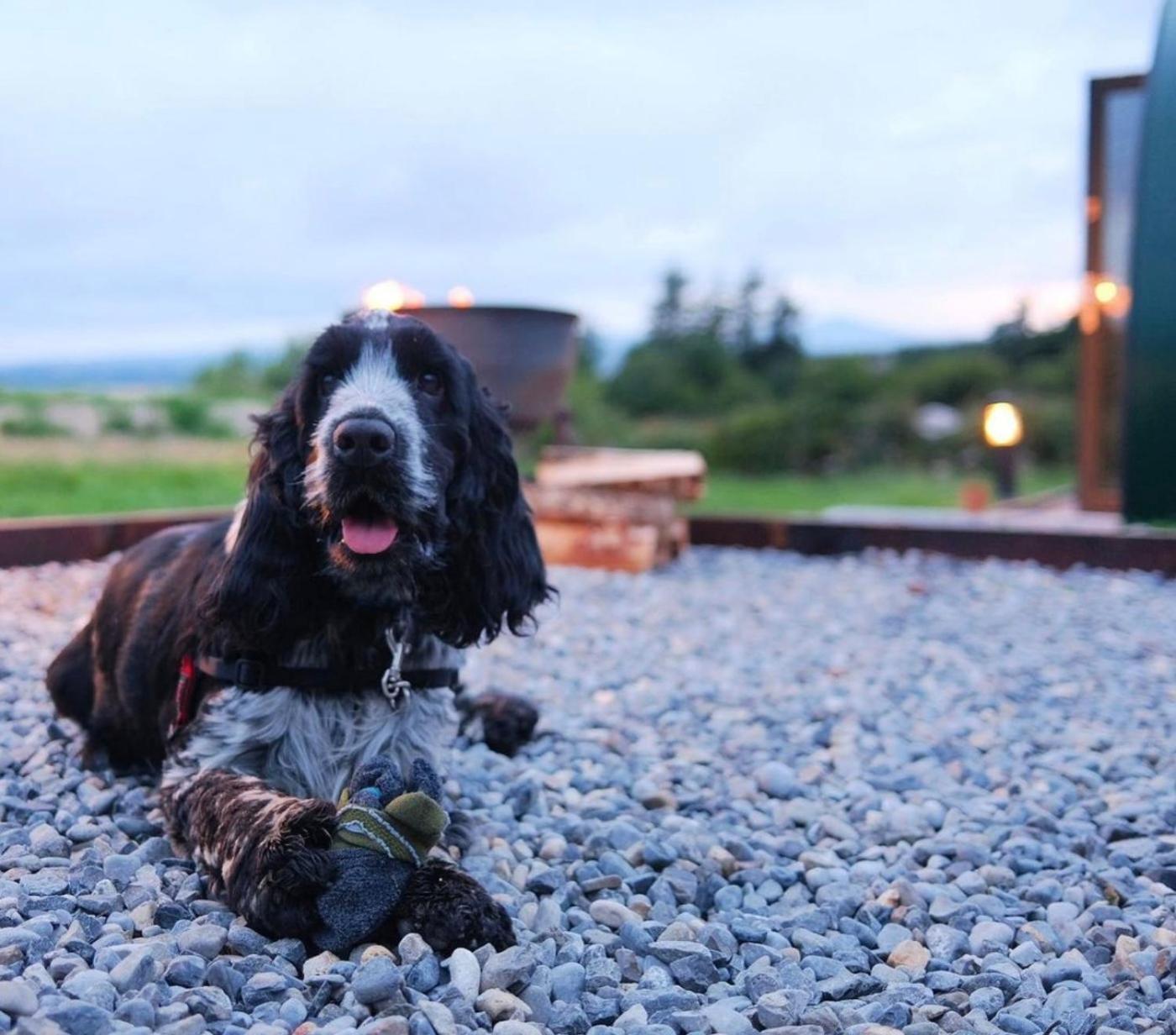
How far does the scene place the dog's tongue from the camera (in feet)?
8.50

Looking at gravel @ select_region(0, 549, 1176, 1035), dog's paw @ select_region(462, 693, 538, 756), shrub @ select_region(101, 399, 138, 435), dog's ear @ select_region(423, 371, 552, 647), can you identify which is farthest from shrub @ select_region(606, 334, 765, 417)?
dog's ear @ select_region(423, 371, 552, 647)

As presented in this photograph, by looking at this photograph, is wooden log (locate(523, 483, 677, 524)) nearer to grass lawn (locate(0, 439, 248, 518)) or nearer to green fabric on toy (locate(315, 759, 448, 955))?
grass lawn (locate(0, 439, 248, 518))

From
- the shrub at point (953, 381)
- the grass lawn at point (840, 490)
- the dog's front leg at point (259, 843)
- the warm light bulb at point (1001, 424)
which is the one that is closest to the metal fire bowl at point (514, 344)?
the dog's front leg at point (259, 843)

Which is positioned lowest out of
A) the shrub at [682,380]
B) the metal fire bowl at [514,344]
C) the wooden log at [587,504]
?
the wooden log at [587,504]

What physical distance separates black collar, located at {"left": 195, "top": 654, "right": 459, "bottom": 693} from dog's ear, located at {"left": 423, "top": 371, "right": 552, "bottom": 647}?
0.20 metres

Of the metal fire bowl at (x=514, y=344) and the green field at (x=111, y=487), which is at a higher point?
the metal fire bowl at (x=514, y=344)

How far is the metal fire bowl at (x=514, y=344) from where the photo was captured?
6.56 meters

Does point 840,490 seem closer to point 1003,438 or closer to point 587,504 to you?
point 1003,438

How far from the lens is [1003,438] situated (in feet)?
33.8

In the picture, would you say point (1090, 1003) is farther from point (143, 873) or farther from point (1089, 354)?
point (1089, 354)

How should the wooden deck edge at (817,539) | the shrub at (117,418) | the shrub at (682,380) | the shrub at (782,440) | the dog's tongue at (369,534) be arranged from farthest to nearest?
the shrub at (682,380) < the shrub at (782,440) < the shrub at (117,418) < the wooden deck edge at (817,539) < the dog's tongue at (369,534)

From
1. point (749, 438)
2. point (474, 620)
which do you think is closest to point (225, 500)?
point (474, 620)

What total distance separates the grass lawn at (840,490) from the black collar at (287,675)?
29.3 ft

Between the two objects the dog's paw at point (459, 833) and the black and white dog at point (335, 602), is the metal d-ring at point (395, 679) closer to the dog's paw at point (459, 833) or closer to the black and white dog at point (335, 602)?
the black and white dog at point (335, 602)
